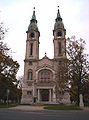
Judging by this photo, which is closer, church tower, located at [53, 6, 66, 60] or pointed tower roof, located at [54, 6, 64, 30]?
church tower, located at [53, 6, 66, 60]

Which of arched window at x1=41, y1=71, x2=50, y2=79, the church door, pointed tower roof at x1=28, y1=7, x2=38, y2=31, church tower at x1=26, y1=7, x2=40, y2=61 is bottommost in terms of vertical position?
the church door

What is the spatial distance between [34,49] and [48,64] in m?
7.30

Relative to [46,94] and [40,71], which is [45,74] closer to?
[40,71]

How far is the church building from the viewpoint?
38.3 m

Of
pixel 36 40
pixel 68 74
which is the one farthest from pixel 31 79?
pixel 68 74

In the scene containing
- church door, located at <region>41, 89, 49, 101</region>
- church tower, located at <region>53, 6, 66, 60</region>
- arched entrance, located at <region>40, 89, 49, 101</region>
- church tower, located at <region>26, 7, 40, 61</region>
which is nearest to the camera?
arched entrance, located at <region>40, 89, 49, 101</region>

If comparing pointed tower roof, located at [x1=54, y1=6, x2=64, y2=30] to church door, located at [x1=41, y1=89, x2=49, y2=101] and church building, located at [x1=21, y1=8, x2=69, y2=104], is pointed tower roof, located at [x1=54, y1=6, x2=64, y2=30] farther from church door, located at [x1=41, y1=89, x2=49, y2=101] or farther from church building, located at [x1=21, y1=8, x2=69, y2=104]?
church door, located at [x1=41, y1=89, x2=49, y2=101]

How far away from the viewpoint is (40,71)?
1658 inches

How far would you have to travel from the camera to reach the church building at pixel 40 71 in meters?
38.3

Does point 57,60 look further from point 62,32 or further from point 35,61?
point 62,32

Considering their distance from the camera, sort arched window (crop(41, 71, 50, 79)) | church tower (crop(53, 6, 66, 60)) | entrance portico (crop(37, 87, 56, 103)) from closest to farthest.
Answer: entrance portico (crop(37, 87, 56, 103)) → arched window (crop(41, 71, 50, 79)) → church tower (crop(53, 6, 66, 60))

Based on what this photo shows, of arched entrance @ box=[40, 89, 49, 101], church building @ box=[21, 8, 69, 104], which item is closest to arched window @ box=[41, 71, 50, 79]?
church building @ box=[21, 8, 69, 104]

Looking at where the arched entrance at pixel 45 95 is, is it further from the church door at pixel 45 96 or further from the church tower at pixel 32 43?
the church tower at pixel 32 43

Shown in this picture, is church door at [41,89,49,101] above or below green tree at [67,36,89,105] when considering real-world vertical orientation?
below
